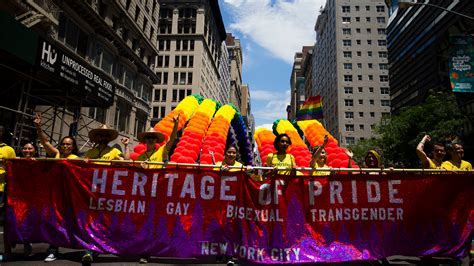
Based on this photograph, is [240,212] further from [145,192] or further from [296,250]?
[145,192]

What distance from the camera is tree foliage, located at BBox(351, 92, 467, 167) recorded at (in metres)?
24.1

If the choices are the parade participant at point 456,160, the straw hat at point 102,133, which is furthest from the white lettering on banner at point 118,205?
the parade participant at point 456,160

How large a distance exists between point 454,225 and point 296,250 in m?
2.70

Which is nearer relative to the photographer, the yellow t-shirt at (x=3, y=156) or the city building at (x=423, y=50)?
the yellow t-shirt at (x=3, y=156)

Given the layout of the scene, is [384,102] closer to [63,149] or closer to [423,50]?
[423,50]

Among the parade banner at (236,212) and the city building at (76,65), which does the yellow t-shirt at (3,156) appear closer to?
the parade banner at (236,212)

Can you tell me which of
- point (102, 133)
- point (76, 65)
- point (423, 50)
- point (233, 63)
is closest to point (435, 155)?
point (102, 133)

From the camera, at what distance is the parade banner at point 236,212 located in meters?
5.02

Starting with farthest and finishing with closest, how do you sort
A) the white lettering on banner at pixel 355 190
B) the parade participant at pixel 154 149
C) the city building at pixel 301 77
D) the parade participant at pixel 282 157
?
1. the city building at pixel 301 77
2. the parade participant at pixel 154 149
3. the parade participant at pixel 282 157
4. the white lettering on banner at pixel 355 190

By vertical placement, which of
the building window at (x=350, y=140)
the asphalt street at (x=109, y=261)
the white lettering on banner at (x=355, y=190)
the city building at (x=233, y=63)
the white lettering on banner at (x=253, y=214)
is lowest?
the asphalt street at (x=109, y=261)

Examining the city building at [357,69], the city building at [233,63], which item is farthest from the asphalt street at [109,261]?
the city building at [233,63]

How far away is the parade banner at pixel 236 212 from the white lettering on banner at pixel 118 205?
16 millimetres

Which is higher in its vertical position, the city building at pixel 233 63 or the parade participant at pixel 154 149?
the city building at pixel 233 63

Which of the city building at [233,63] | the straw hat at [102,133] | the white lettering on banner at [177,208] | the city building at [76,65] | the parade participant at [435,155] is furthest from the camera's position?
the city building at [233,63]
